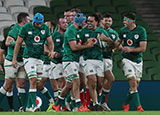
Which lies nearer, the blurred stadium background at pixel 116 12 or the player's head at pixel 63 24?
the player's head at pixel 63 24

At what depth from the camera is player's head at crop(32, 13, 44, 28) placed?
10461mm

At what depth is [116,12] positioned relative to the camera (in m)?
18.1

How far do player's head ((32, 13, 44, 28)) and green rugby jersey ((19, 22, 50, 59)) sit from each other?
0.26 ft

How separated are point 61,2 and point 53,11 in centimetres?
59

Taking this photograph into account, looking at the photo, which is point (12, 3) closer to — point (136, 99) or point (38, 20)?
point (38, 20)

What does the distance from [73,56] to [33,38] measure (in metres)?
0.85

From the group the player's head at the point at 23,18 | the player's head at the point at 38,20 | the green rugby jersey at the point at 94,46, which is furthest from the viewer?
the player's head at the point at 23,18

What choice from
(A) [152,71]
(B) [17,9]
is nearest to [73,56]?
(A) [152,71]

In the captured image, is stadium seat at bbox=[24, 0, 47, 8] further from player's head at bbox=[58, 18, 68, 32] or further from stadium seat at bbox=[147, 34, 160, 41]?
player's head at bbox=[58, 18, 68, 32]

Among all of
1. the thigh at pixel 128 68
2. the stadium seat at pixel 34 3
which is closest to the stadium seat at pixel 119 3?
the stadium seat at pixel 34 3

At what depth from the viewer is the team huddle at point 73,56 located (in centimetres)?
1062

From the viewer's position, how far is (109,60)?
11.7 meters

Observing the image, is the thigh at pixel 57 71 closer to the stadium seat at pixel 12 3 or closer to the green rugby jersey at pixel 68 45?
the green rugby jersey at pixel 68 45

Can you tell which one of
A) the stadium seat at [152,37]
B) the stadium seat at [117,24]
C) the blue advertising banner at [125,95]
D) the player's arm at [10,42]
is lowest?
the blue advertising banner at [125,95]
